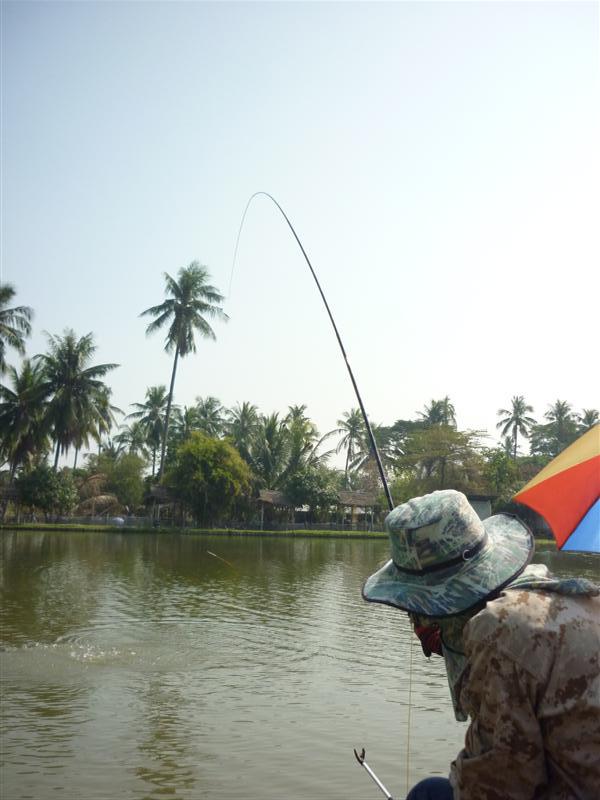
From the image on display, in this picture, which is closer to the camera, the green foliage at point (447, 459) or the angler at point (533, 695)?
the angler at point (533, 695)

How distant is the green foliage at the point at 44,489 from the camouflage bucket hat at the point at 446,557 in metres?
41.1

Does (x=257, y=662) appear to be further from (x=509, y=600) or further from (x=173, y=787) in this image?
(x=509, y=600)

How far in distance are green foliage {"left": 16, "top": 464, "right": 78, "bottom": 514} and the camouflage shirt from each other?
136 feet

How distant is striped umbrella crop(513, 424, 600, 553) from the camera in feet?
9.64

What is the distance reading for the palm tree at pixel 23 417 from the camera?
131 ft

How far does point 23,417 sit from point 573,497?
133 ft

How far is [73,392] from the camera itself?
138ft

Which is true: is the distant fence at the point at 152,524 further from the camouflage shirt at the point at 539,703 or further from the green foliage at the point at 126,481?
the camouflage shirt at the point at 539,703

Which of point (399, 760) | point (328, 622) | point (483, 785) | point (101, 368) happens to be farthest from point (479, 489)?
point (483, 785)

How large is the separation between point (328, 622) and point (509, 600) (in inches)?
432

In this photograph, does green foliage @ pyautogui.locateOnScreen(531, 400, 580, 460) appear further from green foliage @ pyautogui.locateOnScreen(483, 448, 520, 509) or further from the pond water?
the pond water

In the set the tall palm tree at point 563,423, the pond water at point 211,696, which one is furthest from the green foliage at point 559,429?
the pond water at point 211,696

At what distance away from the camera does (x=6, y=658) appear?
8.78 m

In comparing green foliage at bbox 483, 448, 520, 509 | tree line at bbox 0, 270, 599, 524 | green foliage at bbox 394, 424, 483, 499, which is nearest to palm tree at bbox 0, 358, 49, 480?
tree line at bbox 0, 270, 599, 524
